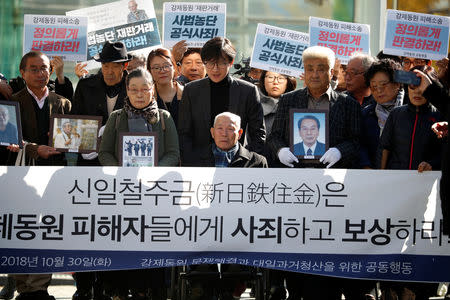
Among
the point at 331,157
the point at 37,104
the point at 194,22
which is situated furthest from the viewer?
the point at 194,22

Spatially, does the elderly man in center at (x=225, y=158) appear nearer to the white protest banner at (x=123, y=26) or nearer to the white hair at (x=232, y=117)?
the white hair at (x=232, y=117)

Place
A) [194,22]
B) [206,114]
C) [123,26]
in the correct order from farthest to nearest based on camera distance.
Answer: [123,26] → [194,22] → [206,114]

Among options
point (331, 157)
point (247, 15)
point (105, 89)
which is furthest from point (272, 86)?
point (247, 15)

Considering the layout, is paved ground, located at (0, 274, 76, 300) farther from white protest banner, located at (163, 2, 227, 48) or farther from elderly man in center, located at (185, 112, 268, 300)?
white protest banner, located at (163, 2, 227, 48)

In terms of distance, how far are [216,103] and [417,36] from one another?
82.4 inches

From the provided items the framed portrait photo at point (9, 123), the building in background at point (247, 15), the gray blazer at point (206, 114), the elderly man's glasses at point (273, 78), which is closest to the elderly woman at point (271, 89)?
the elderly man's glasses at point (273, 78)

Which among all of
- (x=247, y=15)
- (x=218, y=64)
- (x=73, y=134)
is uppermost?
(x=247, y=15)

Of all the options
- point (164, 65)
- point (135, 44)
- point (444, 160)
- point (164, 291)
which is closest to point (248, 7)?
point (135, 44)

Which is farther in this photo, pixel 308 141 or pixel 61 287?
pixel 61 287

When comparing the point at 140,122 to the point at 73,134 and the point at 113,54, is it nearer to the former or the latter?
the point at 73,134

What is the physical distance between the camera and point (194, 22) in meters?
8.44

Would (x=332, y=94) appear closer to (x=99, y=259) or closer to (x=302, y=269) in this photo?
(x=302, y=269)

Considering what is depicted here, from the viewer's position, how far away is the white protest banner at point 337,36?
8.38 metres

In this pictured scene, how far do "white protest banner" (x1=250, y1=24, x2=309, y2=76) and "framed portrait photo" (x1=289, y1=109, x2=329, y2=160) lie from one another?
168 centimetres
